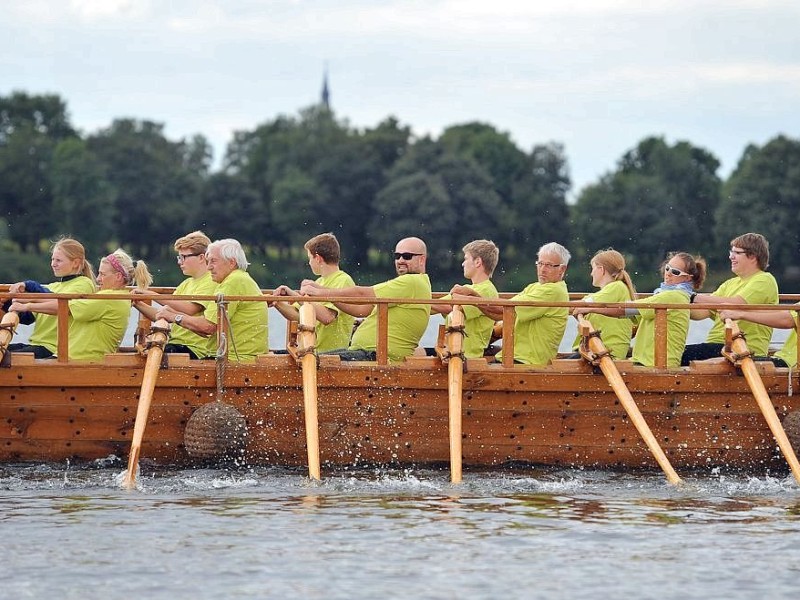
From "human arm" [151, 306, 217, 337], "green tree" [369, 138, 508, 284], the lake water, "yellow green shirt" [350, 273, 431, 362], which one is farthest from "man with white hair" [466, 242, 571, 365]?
"green tree" [369, 138, 508, 284]

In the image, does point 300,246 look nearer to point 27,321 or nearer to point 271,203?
point 271,203

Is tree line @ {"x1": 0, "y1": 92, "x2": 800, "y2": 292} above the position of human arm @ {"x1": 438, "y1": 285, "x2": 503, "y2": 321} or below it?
above

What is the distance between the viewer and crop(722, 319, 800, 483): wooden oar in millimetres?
15906

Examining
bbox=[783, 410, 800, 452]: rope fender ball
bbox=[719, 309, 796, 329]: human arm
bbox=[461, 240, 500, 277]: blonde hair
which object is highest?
bbox=[461, 240, 500, 277]: blonde hair

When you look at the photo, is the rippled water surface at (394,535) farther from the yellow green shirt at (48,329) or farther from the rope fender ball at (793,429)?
the yellow green shirt at (48,329)

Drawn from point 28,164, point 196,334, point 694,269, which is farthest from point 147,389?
point 28,164

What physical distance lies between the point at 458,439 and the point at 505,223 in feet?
268

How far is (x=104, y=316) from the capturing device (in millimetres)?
16375

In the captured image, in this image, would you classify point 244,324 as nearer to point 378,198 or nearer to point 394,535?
point 394,535

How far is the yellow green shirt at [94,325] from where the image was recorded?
1628 cm

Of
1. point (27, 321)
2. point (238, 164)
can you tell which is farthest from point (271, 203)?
point (27, 321)

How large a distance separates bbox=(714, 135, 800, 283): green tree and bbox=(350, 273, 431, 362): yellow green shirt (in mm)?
68165

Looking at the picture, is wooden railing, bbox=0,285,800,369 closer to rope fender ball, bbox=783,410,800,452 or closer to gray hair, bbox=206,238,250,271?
gray hair, bbox=206,238,250,271

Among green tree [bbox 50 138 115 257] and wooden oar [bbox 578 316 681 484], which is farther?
green tree [bbox 50 138 115 257]
